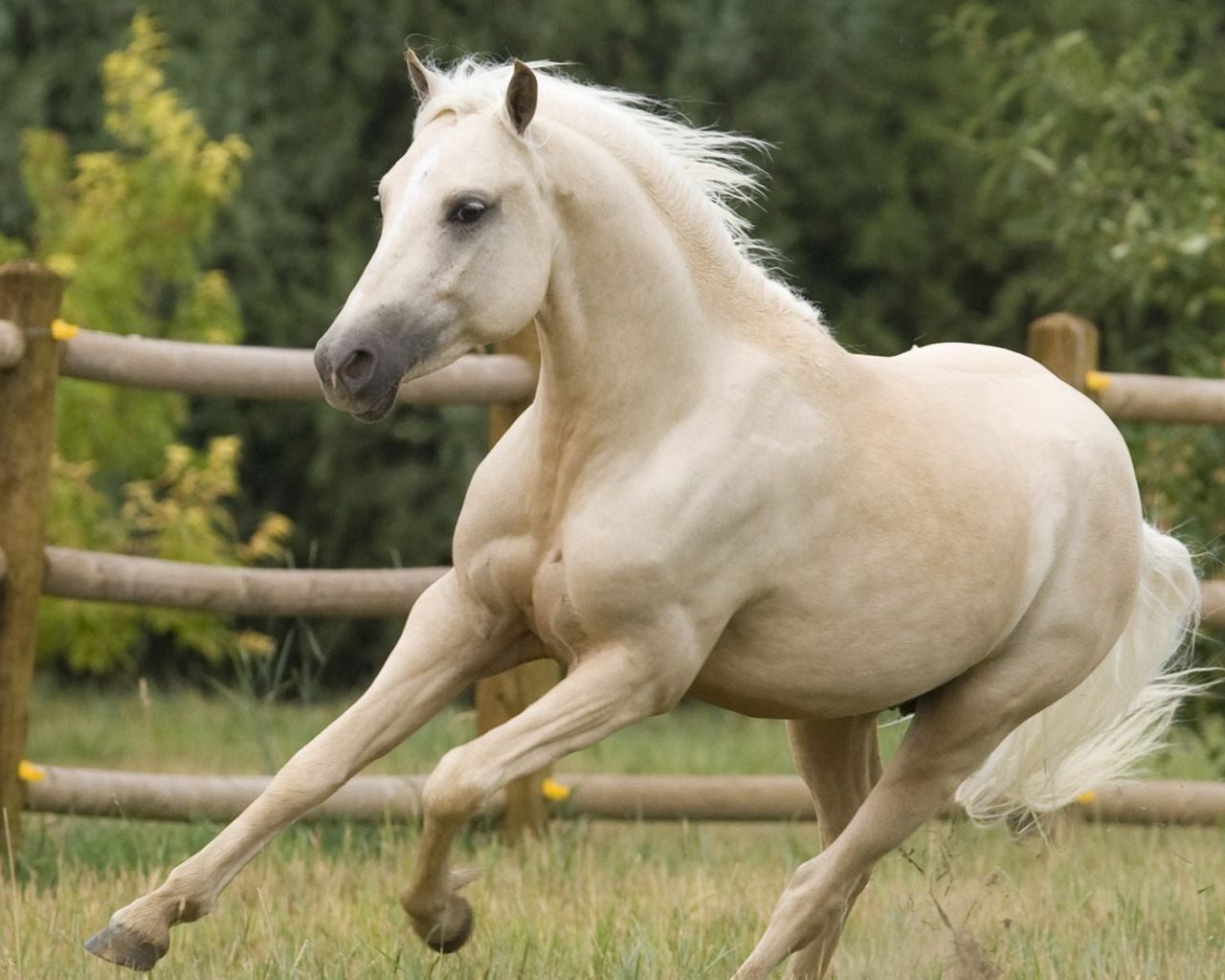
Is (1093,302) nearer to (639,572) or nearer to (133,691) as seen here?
(133,691)

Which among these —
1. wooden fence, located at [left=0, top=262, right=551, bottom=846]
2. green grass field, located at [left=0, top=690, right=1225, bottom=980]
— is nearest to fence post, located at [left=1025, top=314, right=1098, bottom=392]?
green grass field, located at [left=0, top=690, right=1225, bottom=980]

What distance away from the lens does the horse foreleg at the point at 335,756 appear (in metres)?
3.14

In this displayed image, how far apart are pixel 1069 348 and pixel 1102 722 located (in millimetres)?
1749

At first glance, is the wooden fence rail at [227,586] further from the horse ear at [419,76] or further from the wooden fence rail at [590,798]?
the horse ear at [419,76]

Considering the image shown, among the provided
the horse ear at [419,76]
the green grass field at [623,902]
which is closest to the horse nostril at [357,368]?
the horse ear at [419,76]

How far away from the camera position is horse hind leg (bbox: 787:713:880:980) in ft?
13.0

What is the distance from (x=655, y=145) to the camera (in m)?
3.39

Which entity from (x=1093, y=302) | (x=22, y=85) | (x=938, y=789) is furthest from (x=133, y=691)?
(x=938, y=789)

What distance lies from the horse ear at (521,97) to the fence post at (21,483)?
224cm

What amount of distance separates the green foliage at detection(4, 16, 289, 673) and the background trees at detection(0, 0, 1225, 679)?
70 cm

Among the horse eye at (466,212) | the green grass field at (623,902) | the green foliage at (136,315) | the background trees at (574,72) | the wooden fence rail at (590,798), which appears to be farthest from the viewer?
the background trees at (574,72)

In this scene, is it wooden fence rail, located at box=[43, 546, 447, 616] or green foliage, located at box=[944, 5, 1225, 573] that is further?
green foliage, located at box=[944, 5, 1225, 573]

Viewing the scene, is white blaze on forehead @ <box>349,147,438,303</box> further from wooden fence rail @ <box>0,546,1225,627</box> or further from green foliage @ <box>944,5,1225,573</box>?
green foliage @ <box>944,5,1225,573</box>

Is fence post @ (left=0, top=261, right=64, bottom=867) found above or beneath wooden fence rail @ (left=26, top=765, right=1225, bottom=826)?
above
